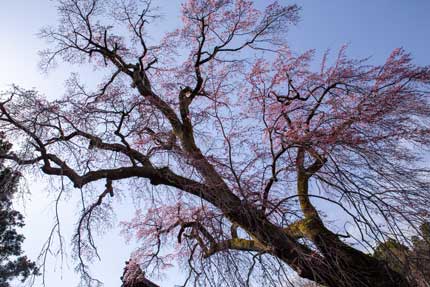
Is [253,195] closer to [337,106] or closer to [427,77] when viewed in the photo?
[337,106]

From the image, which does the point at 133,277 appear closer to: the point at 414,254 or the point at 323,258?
the point at 323,258

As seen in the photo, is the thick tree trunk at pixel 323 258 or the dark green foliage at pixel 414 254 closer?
the dark green foliage at pixel 414 254

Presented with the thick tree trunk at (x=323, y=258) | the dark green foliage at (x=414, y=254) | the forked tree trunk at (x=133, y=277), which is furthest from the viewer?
the forked tree trunk at (x=133, y=277)

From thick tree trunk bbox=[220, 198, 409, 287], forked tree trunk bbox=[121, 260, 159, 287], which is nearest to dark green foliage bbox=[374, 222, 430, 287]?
thick tree trunk bbox=[220, 198, 409, 287]

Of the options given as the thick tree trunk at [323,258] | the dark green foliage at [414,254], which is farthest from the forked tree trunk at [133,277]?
the dark green foliage at [414,254]

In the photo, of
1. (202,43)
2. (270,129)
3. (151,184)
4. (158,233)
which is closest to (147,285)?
(158,233)

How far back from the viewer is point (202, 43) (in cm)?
598

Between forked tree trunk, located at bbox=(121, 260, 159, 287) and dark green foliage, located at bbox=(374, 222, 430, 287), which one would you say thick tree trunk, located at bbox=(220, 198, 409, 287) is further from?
forked tree trunk, located at bbox=(121, 260, 159, 287)

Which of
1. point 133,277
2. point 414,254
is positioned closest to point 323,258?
point 414,254

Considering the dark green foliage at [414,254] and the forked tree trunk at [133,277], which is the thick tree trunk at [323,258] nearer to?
the dark green foliage at [414,254]

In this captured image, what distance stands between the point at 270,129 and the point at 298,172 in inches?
31.1

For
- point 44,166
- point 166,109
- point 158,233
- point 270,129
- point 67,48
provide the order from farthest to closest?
point 67,48 < point 158,233 < point 166,109 < point 270,129 < point 44,166

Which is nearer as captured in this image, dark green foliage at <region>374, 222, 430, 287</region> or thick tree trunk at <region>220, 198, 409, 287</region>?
dark green foliage at <region>374, 222, 430, 287</region>

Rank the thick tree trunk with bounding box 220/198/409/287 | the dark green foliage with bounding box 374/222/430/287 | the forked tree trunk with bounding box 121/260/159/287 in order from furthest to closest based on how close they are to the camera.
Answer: the forked tree trunk with bounding box 121/260/159/287
the thick tree trunk with bounding box 220/198/409/287
the dark green foliage with bounding box 374/222/430/287
